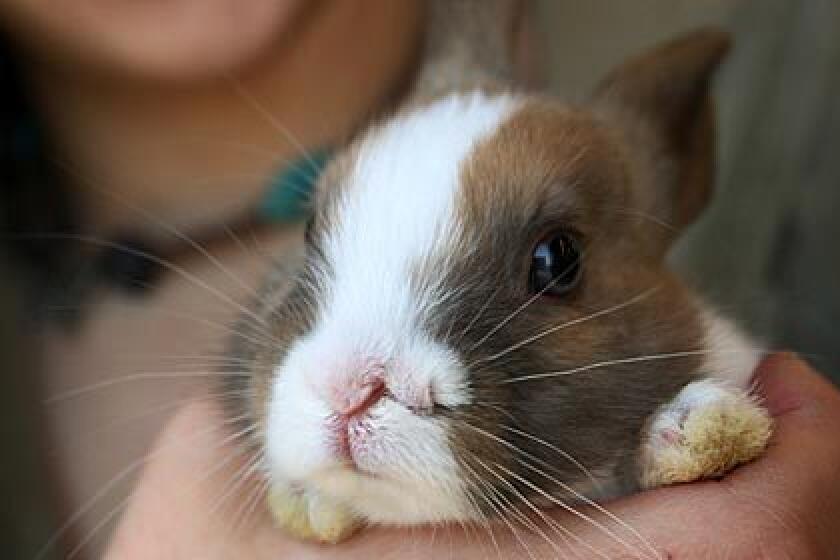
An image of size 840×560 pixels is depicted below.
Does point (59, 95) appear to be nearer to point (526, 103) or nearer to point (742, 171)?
point (526, 103)

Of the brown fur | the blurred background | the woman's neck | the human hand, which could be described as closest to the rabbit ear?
the brown fur

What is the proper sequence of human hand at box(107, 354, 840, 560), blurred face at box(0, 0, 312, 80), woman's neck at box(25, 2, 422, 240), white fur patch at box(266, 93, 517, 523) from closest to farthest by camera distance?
1. white fur patch at box(266, 93, 517, 523)
2. human hand at box(107, 354, 840, 560)
3. blurred face at box(0, 0, 312, 80)
4. woman's neck at box(25, 2, 422, 240)

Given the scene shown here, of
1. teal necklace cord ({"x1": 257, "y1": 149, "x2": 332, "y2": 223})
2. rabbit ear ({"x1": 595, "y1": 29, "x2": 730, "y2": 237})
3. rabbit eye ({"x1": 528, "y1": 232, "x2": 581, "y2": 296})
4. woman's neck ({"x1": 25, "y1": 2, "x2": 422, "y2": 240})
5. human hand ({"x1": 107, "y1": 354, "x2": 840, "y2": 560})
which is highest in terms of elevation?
woman's neck ({"x1": 25, "y1": 2, "x2": 422, "y2": 240})

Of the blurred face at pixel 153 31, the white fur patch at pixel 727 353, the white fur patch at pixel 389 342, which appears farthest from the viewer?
A: the blurred face at pixel 153 31

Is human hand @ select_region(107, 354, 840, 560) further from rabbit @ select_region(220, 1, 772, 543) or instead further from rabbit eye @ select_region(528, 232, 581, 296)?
rabbit eye @ select_region(528, 232, 581, 296)

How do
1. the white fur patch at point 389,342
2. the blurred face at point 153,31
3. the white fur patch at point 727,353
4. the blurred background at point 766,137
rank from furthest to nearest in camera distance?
the blurred background at point 766,137, the blurred face at point 153,31, the white fur patch at point 727,353, the white fur patch at point 389,342

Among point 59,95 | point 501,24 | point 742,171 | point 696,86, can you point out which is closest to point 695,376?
point 696,86

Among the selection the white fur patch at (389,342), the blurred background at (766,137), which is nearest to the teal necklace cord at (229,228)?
the white fur patch at (389,342)

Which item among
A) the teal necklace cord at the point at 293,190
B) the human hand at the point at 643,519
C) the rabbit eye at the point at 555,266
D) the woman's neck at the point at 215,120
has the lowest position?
the human hand at the point at 643,519

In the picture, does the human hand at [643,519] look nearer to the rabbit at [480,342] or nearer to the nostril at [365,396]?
the rabbit at [480,342]
